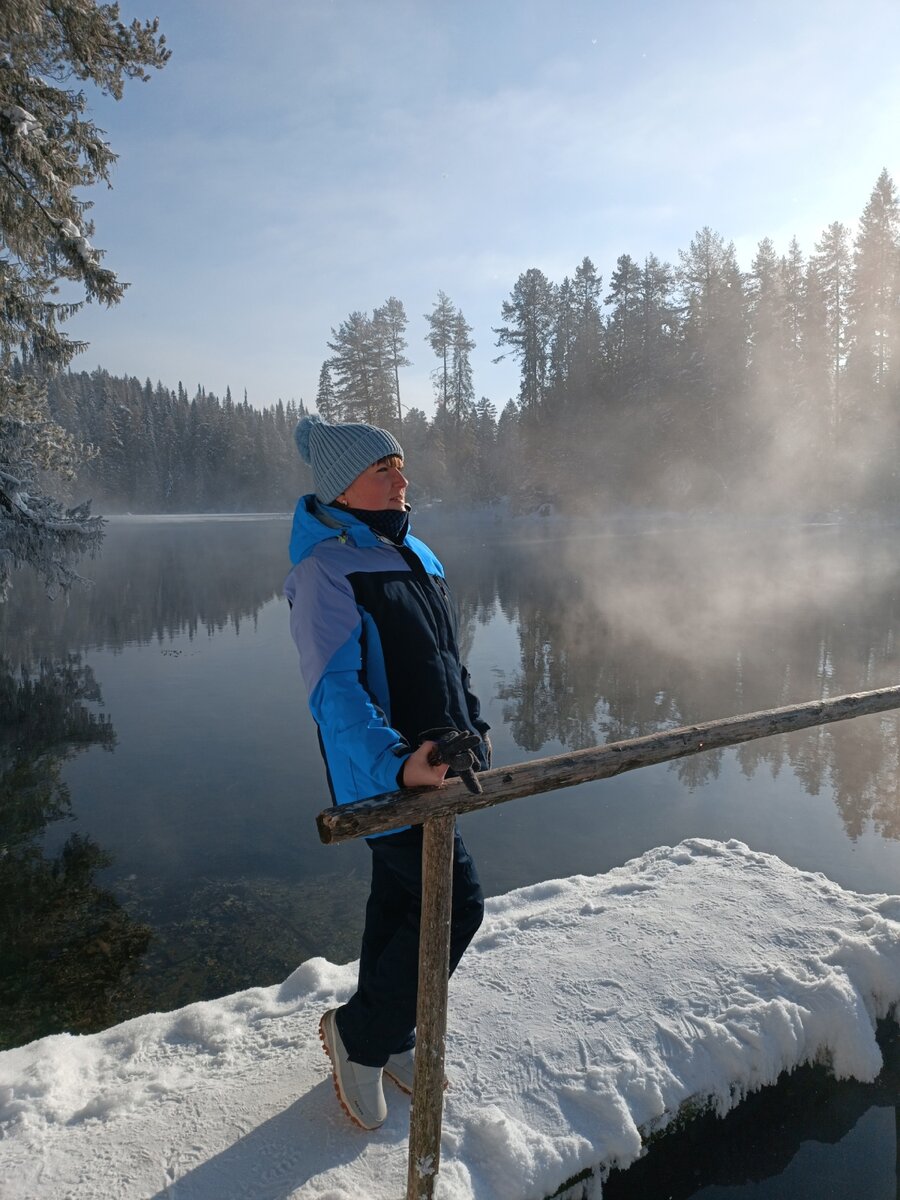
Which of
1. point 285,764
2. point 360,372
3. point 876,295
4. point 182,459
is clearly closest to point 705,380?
point 876,295

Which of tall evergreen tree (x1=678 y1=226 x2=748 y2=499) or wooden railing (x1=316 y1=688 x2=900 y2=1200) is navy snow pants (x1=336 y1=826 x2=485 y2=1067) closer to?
wooden railing (x1=316 y1=688 x2=900 y2=1200)

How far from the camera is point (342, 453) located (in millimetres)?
2730

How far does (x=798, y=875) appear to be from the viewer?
473 centimetres

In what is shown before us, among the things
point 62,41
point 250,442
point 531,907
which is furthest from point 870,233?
point 250,442

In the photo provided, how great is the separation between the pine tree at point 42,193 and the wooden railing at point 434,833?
8961 mm

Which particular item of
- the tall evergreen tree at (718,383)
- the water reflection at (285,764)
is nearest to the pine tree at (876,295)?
the tall evergreen tree at (718,383)

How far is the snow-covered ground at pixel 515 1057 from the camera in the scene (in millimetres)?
2611

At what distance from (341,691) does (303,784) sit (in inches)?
270

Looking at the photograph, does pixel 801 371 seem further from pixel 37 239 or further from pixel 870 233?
pixel 37 239

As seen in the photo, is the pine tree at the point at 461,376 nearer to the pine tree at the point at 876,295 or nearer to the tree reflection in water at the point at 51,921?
the pine tree at the point at 876,295

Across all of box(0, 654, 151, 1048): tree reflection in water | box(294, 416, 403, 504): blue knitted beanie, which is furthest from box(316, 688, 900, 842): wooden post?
box(0, 654, 151, 1048): tree reflection in water

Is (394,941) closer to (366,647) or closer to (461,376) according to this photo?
(366,647)

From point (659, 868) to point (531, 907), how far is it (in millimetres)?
1064

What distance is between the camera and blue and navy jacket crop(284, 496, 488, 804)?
229cm
